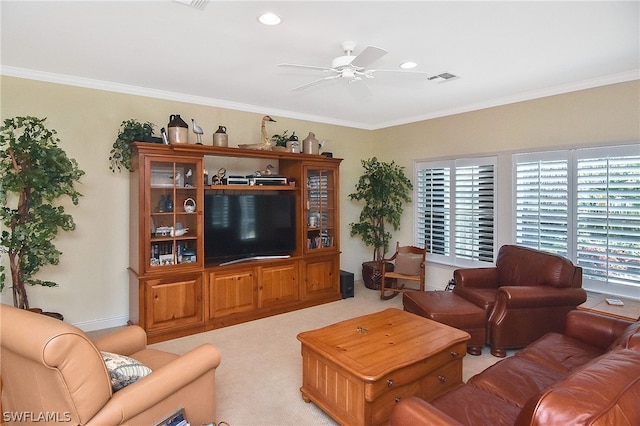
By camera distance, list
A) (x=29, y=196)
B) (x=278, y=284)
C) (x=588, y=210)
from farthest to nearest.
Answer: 1. (x=278, y=284)
2. (x=588, y=210)
3. (x=29, y=196)

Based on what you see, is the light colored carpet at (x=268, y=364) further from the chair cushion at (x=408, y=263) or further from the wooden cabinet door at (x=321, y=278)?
the chair cushion at (x=408, y=263)

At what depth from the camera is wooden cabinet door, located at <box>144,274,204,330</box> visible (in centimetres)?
357

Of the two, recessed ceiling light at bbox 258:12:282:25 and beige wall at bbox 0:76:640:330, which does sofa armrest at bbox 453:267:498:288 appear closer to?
beige wall at bbox 0:76:640:330

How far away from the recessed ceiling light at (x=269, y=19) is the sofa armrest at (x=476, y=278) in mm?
3049

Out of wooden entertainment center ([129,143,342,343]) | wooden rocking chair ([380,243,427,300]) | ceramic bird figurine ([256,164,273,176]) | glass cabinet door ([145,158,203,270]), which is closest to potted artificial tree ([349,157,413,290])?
wooden rocking chair ([380,243,427,300])

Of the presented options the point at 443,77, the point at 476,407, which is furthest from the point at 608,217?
the point at 476,407

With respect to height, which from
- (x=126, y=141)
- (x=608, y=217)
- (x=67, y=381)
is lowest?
(x=67, y=381)

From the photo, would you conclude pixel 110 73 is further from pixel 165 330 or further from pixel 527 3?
pixel 527 3

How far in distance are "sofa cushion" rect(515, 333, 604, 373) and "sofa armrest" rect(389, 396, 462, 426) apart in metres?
1.21

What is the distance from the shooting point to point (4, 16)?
2375 millimetres

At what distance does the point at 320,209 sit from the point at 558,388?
396 cm

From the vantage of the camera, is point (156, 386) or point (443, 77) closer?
point (156, 386)

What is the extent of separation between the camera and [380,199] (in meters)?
5.48

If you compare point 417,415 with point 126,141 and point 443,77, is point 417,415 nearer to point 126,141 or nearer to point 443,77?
point 443,77
